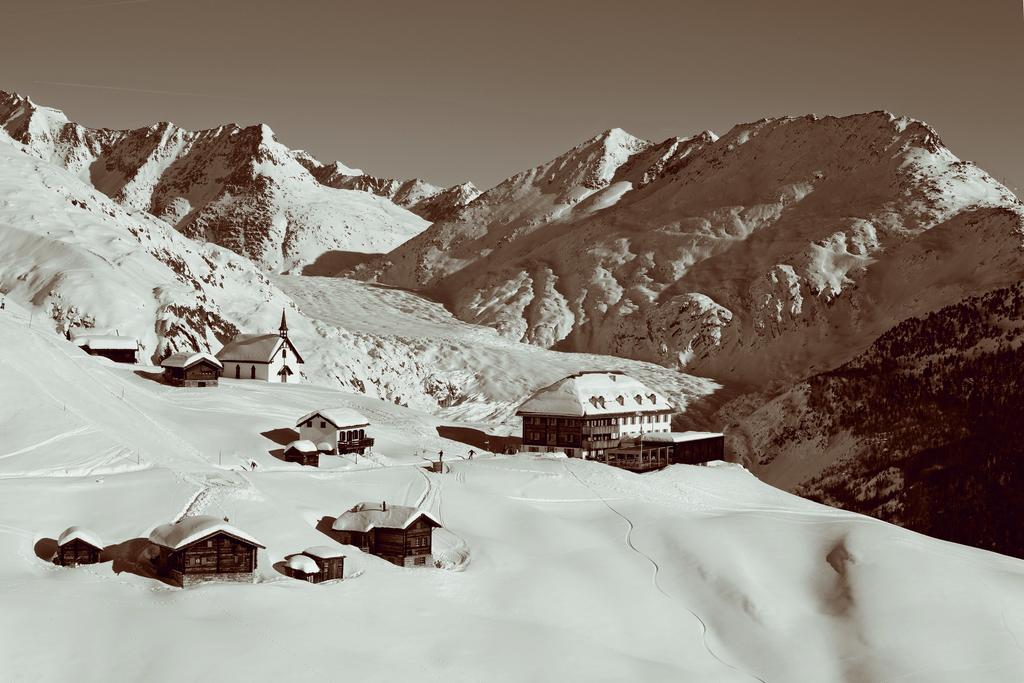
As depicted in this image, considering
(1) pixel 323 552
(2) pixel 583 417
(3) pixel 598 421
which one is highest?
(2) pixel 583 417

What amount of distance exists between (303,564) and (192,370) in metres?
38.6

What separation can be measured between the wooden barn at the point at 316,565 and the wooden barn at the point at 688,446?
41773mm

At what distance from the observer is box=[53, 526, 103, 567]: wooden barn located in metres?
45.1

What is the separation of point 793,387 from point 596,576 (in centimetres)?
7178

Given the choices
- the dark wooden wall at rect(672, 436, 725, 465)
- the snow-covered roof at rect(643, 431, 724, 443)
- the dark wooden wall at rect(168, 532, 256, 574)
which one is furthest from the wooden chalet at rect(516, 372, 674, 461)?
the dark wooden wall at rect(168, 532, 256, 574)

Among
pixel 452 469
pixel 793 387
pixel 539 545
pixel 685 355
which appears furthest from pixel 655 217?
pixel 539 545

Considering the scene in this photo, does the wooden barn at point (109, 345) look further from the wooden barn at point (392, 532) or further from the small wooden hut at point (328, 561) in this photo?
the small wooden hut at point (328, 561)

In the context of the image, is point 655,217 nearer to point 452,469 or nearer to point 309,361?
point 309,361

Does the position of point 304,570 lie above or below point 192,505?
below

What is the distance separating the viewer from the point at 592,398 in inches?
3435

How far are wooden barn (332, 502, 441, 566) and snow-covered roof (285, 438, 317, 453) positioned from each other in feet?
52.0

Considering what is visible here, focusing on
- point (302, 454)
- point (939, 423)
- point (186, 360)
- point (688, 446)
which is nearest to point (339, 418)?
point (302, 454)

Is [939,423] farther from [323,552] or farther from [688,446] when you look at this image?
[323,552]

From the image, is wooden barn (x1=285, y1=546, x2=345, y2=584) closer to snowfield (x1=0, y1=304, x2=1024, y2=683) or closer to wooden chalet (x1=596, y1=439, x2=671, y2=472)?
snowfield (x1=0, y1=304, x2=1024, y2=683)
